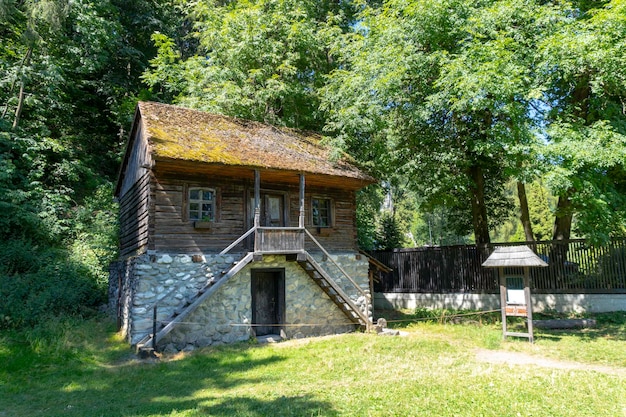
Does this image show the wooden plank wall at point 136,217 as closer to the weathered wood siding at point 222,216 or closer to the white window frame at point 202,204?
the weathered wood siding at point 222,216

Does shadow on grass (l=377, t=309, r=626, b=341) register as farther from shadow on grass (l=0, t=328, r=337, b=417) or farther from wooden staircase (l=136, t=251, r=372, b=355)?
shadow on grass (l=0, t=328, r=337, b=417)

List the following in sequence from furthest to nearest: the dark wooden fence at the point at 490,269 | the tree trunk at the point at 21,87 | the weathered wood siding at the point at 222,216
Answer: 1. the tree trunk at the point at 21,87
2. the dark wooden fence at the point at 490,269
3. the weathered wood siding at the point at 222,216

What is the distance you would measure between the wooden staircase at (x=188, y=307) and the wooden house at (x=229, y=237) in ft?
0.15

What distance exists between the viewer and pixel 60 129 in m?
24.3

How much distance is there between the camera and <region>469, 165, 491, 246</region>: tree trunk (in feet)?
61.3

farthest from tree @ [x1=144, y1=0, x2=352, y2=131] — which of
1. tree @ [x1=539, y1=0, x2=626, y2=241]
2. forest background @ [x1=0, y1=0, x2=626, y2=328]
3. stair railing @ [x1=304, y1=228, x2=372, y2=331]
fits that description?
tree @ [x1=539, y1=0, x2=626, y2=241]

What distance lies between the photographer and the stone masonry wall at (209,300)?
482 inches

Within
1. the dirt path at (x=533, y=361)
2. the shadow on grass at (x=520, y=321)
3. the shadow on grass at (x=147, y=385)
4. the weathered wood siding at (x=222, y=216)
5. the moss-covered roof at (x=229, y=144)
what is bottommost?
the shadow on grass at (x=147, y=385)

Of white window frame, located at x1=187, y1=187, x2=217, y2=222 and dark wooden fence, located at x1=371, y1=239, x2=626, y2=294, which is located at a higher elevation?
white window frame, located at x1=187, y1=187, x2=217, y2=222

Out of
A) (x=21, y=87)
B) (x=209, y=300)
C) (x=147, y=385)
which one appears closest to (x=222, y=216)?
(x=209, y=300)

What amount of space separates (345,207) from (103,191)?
13463 mm

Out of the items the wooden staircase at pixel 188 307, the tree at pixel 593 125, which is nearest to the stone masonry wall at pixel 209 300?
the wooden staircase at pixel 188 307

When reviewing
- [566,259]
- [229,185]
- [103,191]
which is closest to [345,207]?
[229,185]

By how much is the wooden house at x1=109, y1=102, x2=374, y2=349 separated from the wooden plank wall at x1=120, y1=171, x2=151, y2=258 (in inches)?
1.8
